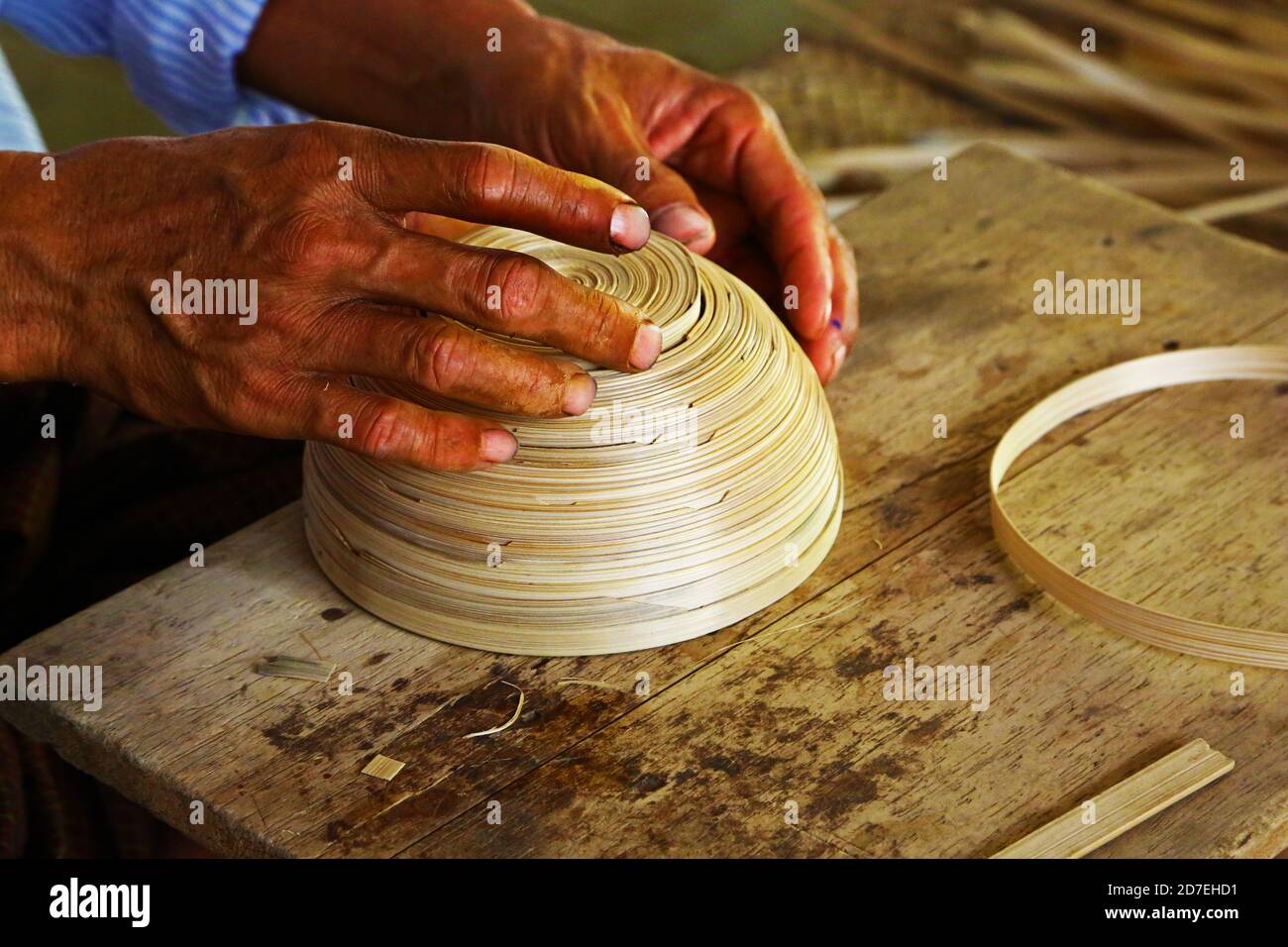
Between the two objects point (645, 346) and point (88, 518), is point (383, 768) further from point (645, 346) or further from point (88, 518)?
point (88, 518)

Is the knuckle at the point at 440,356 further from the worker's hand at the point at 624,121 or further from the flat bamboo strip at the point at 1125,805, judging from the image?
the flat bamboo strip at the point at 1125,805

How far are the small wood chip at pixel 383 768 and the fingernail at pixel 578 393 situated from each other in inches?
11.2

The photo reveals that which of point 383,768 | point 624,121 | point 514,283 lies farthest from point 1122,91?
point 383,768

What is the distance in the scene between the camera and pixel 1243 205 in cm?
280

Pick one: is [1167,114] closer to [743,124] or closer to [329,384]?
[743,124]

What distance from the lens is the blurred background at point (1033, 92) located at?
3010mm

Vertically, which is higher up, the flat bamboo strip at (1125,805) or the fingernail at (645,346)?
the fingernail at (645,346)

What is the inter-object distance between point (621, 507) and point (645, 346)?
0.13 m

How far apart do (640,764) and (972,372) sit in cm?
63

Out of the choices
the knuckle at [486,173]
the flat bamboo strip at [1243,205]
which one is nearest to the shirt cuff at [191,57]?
the knuckle at [486,173]

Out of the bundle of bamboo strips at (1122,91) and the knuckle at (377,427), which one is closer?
the knuckle at (377,427)

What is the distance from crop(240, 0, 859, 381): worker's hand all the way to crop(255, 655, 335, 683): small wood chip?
1.65ft

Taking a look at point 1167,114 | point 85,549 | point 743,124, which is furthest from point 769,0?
point 85,549

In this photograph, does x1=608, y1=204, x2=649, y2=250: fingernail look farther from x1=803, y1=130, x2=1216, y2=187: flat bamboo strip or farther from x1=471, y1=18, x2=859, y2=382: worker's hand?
x1=803, y1=130, x2=1216, y2=187: flat bamboo strip
